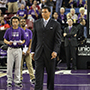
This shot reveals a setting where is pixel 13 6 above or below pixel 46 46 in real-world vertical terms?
above

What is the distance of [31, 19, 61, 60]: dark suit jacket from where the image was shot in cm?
530

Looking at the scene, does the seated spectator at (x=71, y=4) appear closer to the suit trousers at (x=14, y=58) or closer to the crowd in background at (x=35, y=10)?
the crowd in background at (x=35, y=10)

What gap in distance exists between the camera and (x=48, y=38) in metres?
5.30

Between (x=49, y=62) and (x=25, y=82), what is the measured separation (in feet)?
8.96

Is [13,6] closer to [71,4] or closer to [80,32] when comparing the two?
[71,4]

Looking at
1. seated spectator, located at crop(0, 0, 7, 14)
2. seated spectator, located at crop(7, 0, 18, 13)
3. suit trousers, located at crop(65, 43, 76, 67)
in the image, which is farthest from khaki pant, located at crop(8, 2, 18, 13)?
suit trousers, located at crop(65, 43, 76, 67)

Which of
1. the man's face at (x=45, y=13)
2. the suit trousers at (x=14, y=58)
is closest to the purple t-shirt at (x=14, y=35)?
the suit trousers at (x=14, y=58)

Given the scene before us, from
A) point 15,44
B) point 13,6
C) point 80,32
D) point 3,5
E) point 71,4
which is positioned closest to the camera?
point 15,44

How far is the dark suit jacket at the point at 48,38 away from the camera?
5297 millimetres

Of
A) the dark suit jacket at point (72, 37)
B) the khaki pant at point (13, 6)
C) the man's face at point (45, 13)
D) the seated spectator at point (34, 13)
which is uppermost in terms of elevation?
the khaki pant at point (13, 6)

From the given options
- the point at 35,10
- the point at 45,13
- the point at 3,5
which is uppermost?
the point at 3,5

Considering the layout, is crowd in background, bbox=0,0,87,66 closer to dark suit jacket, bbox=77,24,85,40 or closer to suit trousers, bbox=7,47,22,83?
dark suit jacket, bbox=77,24,85,40

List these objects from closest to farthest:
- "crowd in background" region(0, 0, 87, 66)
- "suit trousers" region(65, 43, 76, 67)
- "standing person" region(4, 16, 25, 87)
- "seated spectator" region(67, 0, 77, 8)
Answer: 1. "standing person" region(4, 16, 25, 87)
2. "suit trousers" region(65, 43, 76, 67)
3. "crowd in background" region(0, 0, 87, 66)
4. "seated spectator" region(67, 0, 77, 8)

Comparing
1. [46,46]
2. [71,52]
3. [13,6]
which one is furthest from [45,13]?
[13,6]
